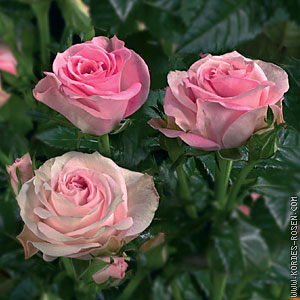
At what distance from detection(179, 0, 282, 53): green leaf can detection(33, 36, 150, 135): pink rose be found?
0.03m

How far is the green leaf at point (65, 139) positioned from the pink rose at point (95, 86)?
45mm

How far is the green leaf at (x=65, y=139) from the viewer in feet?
1.15

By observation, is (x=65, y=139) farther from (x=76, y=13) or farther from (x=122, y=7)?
(x=76, y=13)

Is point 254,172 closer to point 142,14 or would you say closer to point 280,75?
point 280,75

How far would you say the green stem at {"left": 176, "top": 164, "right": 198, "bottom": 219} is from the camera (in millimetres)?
274

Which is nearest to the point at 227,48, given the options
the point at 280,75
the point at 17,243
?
→ the point at 280,75

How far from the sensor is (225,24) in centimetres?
33

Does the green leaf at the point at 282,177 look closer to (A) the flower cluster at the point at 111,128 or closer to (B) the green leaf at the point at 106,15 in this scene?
(A) the flower cluster at the point at 111,128

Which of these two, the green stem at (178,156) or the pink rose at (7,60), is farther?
the pink rose at (7,60)

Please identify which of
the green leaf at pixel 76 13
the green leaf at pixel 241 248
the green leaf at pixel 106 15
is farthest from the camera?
the green leaf at pixel 76 13

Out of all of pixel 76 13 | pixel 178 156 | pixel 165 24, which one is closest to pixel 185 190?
pixel 178 156

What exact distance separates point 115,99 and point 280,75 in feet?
0.28

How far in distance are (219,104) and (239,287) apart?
0.30 feet

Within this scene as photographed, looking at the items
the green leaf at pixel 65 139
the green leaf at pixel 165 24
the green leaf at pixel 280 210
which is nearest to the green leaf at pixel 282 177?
the green leaf at pixel 280 210
